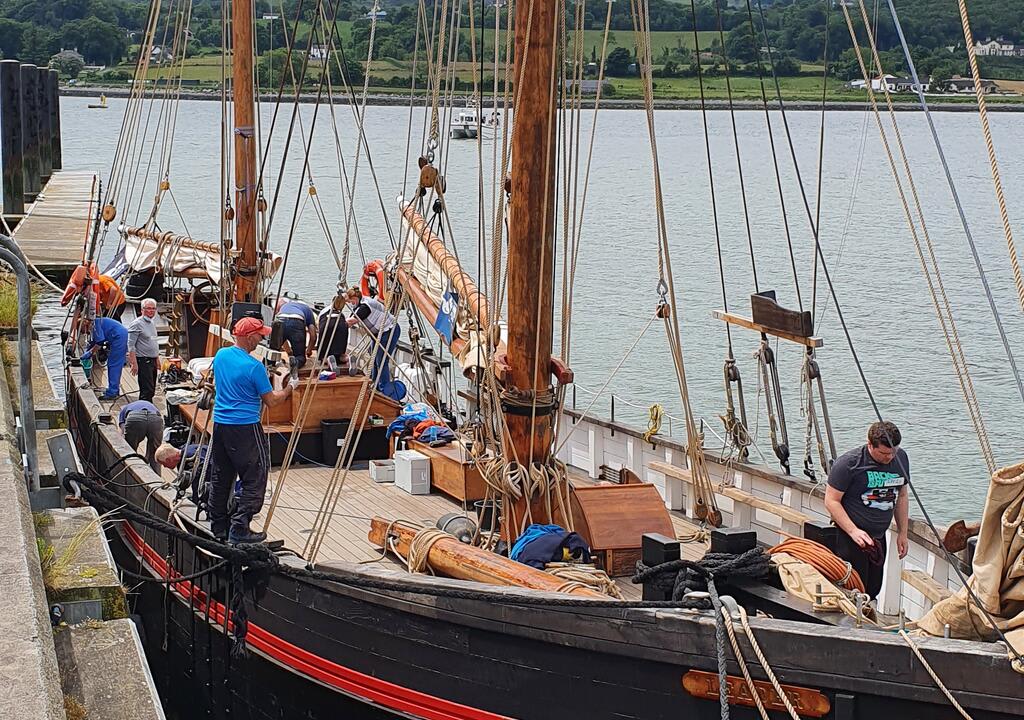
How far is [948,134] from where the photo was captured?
297 feet

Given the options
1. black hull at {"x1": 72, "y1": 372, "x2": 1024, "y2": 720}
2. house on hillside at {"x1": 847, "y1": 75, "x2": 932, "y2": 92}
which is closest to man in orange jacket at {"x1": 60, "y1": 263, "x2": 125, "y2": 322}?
black hull at {"x1": 72, "y1": 372, "x2": 1024, "y2": 720}

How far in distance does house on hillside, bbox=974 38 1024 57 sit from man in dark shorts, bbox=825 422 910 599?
78.5 ft

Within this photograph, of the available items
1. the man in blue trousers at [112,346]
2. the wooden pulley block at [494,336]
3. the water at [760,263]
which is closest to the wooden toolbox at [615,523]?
the wooden pulley block at [494,336]

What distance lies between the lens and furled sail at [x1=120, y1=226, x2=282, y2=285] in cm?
1728

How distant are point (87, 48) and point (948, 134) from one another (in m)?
56.3

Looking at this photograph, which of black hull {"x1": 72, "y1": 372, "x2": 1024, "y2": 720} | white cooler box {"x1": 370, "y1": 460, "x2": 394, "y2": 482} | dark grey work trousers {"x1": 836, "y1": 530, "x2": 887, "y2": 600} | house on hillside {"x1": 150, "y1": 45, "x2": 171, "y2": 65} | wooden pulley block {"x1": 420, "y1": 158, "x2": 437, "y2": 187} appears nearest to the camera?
black hull {"x1": 72, "y1": 372, "x2": 1024, "y2": 720}

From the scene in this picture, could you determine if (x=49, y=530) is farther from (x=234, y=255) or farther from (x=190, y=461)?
(x=234, y=255)

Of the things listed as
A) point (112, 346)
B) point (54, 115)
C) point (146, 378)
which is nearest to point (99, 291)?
point (112, 346)

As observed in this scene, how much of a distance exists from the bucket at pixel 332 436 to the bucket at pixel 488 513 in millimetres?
2827

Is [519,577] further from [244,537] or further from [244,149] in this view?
[244,149]

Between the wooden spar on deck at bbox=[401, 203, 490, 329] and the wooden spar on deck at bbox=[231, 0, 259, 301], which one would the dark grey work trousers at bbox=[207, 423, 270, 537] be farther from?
the wooden spar on deck at bbox=[231, 0, 259, 301]

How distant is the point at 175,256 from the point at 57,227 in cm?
1308

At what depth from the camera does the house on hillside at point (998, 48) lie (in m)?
31.0

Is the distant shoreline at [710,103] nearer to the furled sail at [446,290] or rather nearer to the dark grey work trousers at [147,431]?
the dark grey work trousers at [147,431]
